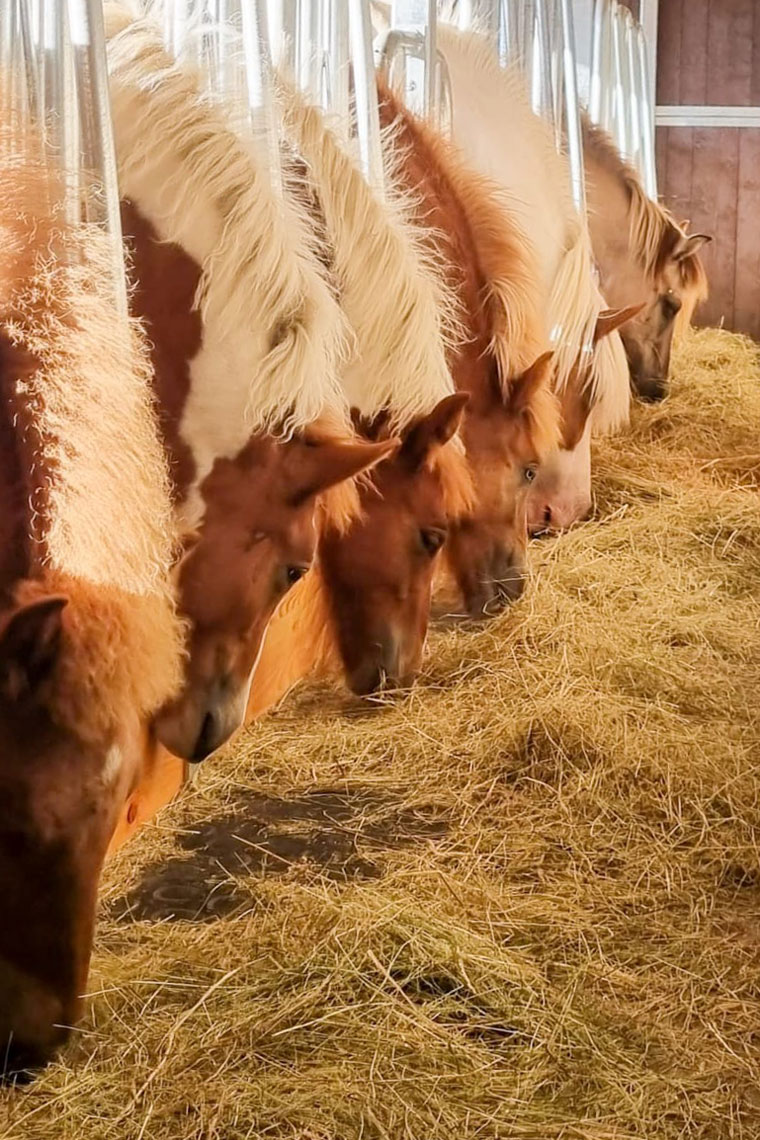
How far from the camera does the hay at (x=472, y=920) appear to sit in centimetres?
137

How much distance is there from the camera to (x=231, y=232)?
5.02ft

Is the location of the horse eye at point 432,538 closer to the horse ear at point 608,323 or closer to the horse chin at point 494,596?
the horse chin at point 494,596

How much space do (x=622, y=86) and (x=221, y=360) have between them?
13.3 feet

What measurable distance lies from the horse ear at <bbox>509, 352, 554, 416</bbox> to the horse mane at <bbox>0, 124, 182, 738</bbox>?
1.43m

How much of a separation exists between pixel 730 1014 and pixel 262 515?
0.83 m

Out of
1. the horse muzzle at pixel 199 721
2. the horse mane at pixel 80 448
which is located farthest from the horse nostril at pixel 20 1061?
the horse muzzle at pixel 199 721

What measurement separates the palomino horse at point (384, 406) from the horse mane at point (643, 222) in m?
2.43

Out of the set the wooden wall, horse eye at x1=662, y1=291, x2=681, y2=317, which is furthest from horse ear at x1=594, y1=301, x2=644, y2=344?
the wooden wall

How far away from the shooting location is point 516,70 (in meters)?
3.25

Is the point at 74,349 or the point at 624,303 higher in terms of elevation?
the point at 74,349

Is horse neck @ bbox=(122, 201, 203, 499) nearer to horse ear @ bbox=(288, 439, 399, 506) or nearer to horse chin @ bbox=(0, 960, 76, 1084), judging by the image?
horse ear @ bbox=(288, 439, 399, 506)

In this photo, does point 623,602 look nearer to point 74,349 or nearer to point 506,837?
point 506,837

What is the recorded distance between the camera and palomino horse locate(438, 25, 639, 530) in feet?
9.80

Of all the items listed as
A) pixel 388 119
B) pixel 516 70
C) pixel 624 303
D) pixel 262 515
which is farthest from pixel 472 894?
pixel 624 303
